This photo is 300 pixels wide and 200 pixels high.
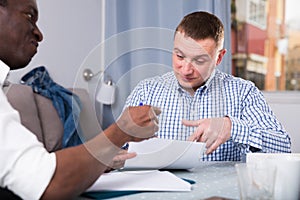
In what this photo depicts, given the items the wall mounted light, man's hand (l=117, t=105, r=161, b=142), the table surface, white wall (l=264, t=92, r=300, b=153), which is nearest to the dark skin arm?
man's hand (l=117, t=105, r=161, b=142)

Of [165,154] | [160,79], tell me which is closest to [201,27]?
[160,79]

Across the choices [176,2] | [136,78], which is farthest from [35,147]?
[176,2]

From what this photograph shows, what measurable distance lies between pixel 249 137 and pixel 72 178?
0.81 metres

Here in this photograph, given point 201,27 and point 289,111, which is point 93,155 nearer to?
point 201,27

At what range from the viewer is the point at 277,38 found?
275cm

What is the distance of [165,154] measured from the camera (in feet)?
3.93

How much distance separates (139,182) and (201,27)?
83 centimetres

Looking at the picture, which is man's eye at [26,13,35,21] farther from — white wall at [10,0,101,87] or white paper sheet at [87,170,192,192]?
white wall at [10,0,101,87]

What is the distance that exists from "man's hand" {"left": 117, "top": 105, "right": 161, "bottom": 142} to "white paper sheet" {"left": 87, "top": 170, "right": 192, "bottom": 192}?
0.35 ft

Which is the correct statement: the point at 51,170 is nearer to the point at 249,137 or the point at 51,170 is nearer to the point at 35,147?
the point at 35,147

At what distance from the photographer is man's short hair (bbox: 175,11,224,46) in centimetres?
164

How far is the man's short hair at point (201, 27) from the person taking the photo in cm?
164

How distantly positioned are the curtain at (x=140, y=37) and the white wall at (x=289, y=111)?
357 mm

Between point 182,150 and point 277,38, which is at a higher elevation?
point 277,38
